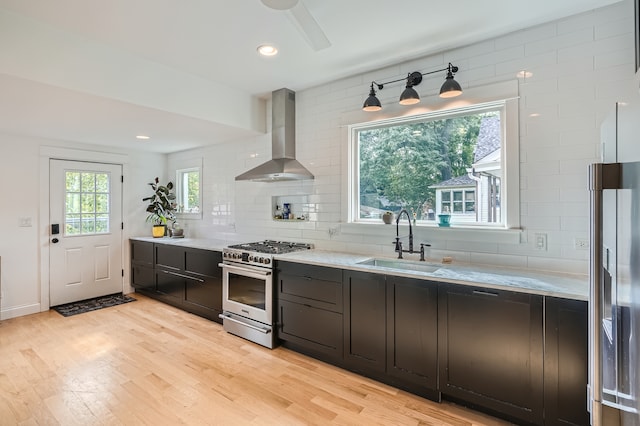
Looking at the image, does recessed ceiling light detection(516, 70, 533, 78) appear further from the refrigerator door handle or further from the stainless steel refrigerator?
the refrigerator door handle

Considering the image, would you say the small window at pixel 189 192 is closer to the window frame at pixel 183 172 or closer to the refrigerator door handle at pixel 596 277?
the window frame at pixel 183 172

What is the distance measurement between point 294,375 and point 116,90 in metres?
2.93

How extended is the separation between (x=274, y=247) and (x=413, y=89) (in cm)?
217

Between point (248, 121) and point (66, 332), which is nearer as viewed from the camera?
point (66, 332)

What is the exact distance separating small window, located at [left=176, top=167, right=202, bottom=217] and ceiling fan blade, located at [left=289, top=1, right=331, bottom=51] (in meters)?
3.69

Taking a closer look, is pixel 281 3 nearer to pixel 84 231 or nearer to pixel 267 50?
pixel 267 50

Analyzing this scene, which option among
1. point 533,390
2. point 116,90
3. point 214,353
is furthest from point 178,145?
point 533,390

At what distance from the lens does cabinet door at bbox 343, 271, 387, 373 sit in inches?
99.3

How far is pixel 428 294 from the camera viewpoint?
2.29 metres

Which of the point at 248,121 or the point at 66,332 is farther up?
the point at 248,121

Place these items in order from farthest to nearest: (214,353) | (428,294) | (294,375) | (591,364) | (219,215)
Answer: (219,215)
(214,353)
(294,375)
(428,294)
(591,364)

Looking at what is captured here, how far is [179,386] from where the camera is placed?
8.23 feet

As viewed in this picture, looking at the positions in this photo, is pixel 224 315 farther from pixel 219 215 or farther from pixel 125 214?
pixel 125 214

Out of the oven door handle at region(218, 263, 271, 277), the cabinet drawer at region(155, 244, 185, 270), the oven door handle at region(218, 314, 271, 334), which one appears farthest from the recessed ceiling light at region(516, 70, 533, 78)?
the cabinet drawer at region(155, 244, 185, 270)
